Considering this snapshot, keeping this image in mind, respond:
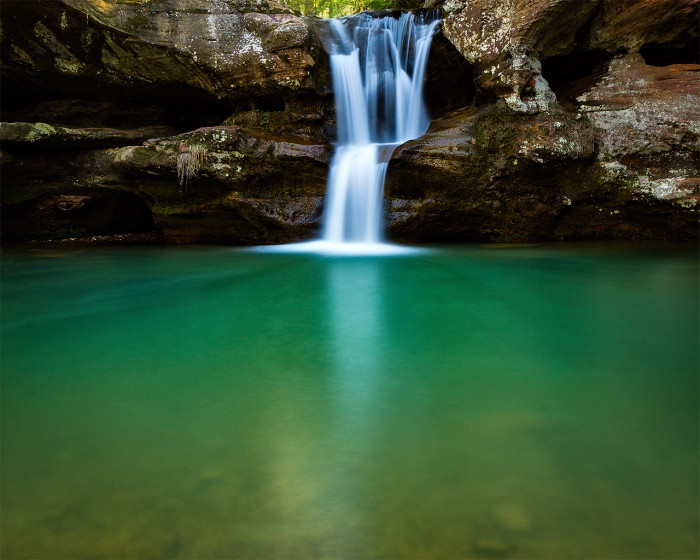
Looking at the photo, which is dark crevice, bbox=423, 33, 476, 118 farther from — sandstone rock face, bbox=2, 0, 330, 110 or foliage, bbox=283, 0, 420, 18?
foliage, bbox=283, 0, 420, 18

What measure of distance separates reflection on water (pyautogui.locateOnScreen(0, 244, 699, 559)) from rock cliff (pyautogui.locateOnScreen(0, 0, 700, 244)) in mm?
4842

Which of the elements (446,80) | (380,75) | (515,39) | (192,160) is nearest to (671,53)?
(515,39)

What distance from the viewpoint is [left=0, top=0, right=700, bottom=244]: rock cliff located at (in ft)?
25.4

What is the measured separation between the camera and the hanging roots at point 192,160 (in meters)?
8.22

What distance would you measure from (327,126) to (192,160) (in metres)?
3.16

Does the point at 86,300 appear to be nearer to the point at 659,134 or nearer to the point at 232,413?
the point at 232,413

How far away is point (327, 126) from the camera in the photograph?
32.0 feet

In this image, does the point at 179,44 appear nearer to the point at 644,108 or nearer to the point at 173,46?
the point at 173,46

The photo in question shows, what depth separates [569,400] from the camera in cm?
192

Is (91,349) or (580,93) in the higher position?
(580,93)

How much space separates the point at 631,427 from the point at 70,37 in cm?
1098

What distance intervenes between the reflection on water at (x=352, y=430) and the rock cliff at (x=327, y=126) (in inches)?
191

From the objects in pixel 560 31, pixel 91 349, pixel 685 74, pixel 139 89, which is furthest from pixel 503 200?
pixel 139 89

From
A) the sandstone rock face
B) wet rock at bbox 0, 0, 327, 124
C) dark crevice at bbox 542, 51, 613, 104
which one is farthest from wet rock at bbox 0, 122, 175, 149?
dark crevice at bbox 542, 51, 613, 104
